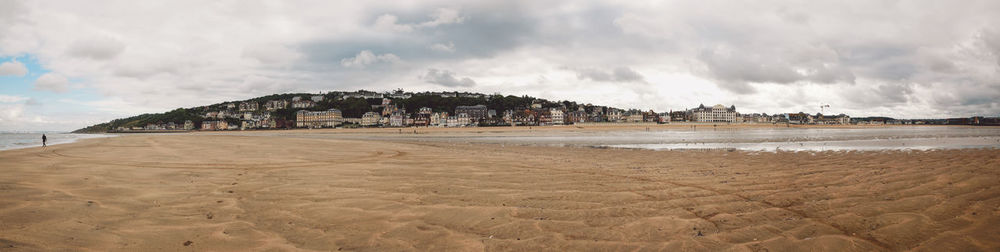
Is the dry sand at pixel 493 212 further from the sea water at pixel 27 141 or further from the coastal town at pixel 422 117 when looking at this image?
the coastal town at pixel 422 117

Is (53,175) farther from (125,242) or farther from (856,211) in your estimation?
(856,211)

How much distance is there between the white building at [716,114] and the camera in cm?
17662

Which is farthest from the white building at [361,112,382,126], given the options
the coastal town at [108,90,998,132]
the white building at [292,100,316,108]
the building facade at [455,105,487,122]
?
the white building at [292,100,316,108]

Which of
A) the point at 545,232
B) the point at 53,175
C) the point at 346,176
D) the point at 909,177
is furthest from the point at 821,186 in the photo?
the point at 53,175

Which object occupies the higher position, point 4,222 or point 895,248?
point 4,222

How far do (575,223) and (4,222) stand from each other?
5560 millimetres

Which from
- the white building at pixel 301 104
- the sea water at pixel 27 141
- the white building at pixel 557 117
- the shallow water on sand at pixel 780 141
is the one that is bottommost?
the shallow water on sand at pixel 780 141

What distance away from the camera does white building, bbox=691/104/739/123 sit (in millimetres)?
176625

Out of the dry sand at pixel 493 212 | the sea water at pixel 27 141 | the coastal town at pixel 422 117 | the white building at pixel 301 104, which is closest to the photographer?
the dry sand at pixel 493 212

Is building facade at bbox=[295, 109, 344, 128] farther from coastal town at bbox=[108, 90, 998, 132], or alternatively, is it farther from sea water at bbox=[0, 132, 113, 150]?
sea water at bbox=[0, 132, 113, 150]

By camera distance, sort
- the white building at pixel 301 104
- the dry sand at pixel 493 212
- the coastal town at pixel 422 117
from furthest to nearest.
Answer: the white building at pixel 301 104 < the coastal town at pixel 422 117 < the dry sand at pixel 493 212

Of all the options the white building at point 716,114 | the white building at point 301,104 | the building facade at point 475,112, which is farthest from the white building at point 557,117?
the white building at point 301,104

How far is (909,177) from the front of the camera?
7.63 meters

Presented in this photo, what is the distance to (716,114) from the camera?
177875mm
